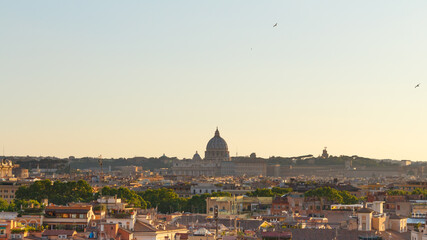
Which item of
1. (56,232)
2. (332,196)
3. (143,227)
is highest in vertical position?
(332,196)

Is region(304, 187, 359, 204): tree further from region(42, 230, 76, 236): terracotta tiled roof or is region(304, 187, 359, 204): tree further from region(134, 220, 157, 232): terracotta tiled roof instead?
region(42, 230, 76, 236): terracotta tiled roof

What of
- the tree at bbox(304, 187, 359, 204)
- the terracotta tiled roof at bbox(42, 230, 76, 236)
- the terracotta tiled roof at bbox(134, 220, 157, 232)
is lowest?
the terracotta tiled roof at bbox(42, 230, 76, 236)

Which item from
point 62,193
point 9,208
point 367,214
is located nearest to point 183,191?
point 62,193

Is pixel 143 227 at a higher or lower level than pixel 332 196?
lower

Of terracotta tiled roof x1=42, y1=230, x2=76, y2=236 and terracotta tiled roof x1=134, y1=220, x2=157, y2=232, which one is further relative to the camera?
terracotta tiled roof x1=134, y1=220, x2=157, y2=232

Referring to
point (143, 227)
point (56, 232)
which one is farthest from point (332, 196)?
point (56, 232)

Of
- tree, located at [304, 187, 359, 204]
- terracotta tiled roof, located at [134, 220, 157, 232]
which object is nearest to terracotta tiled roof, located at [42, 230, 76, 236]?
terracotta tiled roof, located at [134, 220, 157, 232]

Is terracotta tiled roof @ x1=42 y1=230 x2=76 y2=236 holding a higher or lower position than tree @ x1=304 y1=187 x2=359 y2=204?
lower

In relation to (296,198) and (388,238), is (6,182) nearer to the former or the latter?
(296,198)

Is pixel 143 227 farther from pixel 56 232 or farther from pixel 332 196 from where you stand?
pixel 332 196

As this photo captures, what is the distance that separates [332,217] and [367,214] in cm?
1840

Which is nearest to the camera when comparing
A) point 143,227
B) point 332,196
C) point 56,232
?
point 56,232

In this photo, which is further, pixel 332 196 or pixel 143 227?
pixel 332 196

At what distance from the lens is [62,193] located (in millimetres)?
114188
